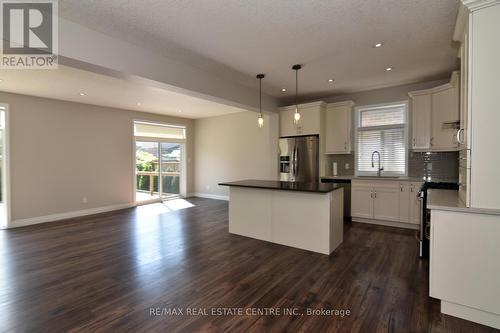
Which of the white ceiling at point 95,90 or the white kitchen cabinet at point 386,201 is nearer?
the white ceiling at point 95,90

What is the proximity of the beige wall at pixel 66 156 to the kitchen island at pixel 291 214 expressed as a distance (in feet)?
13.2

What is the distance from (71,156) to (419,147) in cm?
747

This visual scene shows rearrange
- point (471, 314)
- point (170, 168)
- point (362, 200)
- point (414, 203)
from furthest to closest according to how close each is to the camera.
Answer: point (170, 168) → point (362, 200) → point (414, 203) → point (471, 314)

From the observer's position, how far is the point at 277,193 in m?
3.83

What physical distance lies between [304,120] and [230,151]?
9.85ft

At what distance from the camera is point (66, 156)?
5672mm

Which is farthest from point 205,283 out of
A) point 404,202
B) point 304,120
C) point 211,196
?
point 211,196

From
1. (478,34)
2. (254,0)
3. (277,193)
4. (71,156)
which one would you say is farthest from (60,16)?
(71,156)

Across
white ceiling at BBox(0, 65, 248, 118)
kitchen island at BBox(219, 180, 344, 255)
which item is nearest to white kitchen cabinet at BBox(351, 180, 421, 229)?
kitchen island at BBox(219, 180, 344, 255)

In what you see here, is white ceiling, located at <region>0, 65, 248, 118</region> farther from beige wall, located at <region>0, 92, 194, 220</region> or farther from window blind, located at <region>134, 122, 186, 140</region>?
window blind, located at <region>134, 122, 186, 140</region>

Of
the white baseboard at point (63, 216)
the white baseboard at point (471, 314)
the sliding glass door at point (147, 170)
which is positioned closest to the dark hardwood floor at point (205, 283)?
the white baseboard at point (471, 314)

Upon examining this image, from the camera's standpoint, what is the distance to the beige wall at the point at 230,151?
23.3ft

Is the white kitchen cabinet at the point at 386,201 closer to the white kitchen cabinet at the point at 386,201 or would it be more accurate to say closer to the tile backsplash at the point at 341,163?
the white kitchen cabinet at the point at 386,201

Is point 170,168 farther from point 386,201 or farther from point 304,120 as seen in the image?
point 386,201
